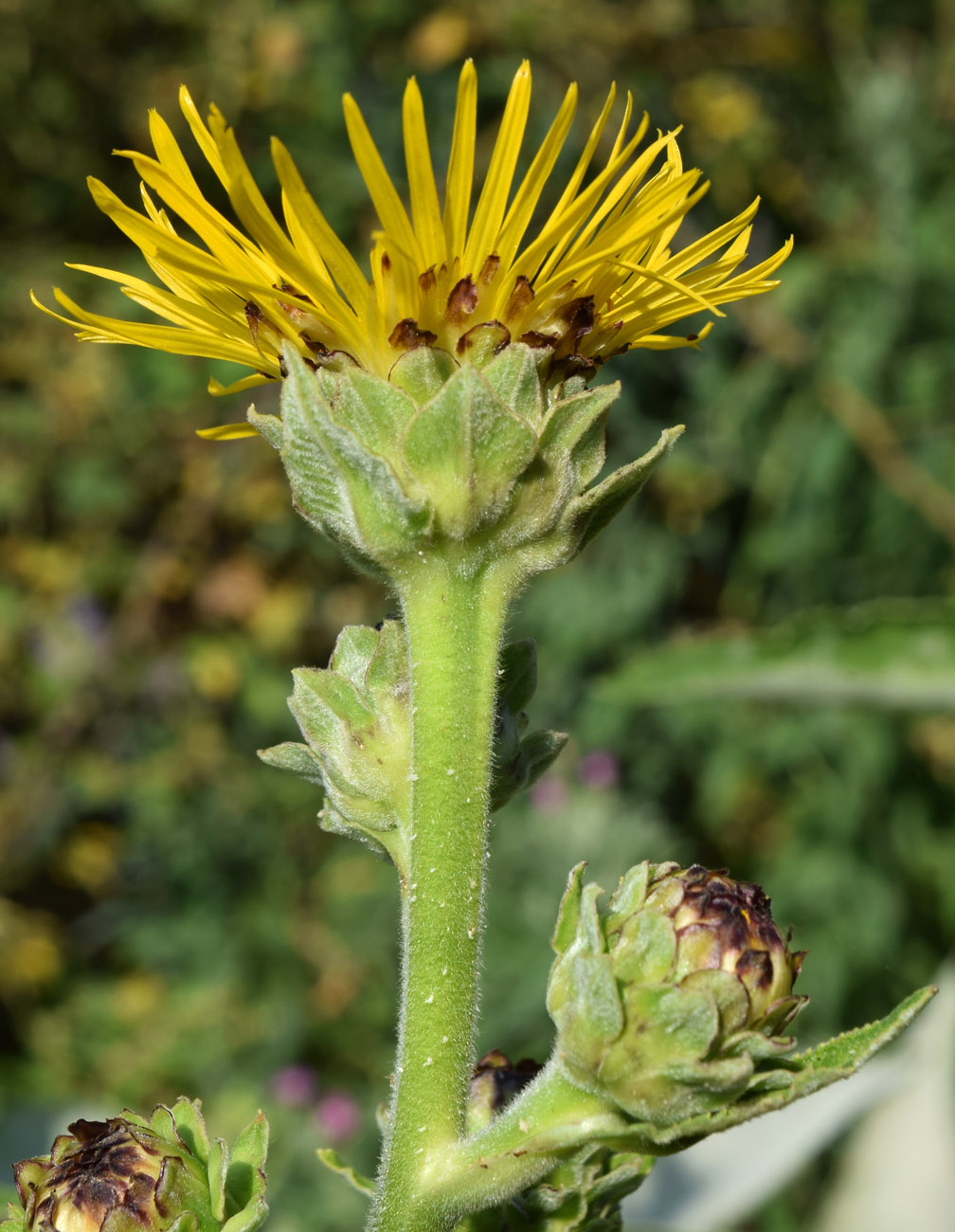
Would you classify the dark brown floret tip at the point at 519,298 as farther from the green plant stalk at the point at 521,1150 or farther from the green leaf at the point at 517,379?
the green plant stalk at the point at 521,1150

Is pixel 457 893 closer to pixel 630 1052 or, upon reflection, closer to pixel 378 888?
pixel 630 1052

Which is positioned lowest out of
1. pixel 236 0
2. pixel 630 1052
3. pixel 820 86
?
pixel 630 1052

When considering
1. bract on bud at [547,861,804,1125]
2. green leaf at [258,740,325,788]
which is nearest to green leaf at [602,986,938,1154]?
bract on bud at [547,861,804,1125]

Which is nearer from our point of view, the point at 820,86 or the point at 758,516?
the point at 758,516

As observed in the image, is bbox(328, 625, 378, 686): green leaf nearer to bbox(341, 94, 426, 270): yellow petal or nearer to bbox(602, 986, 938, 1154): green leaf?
bbox(341, 94, 426, 270): yellow petal

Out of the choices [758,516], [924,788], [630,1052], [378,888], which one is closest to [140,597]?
[378,888]

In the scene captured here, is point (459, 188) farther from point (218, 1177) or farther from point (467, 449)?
point (218, 1177)
